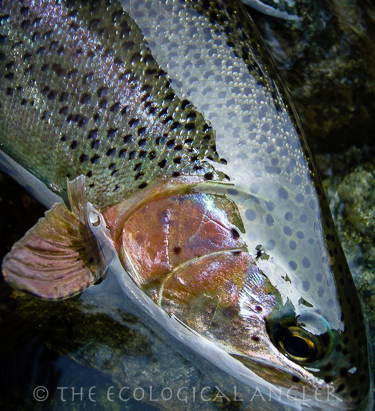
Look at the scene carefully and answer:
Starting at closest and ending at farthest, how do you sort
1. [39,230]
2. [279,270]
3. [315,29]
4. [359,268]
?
[39,230] < [279,270] < [359,268] < [315,29]

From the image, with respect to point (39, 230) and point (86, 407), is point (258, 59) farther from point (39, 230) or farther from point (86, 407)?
point (86, 407)

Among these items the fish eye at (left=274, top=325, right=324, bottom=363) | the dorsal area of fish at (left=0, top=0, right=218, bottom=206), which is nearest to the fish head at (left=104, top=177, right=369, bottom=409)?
the fish eye at (left=274, top=325, right=324, bottom=363)

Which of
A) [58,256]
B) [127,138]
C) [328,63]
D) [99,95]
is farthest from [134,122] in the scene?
[328,63]

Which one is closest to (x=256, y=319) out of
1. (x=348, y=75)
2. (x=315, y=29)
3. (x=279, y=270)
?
(x=279, y=270)

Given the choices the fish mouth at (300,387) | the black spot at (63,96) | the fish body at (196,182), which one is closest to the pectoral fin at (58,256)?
the fish body at (196,182)

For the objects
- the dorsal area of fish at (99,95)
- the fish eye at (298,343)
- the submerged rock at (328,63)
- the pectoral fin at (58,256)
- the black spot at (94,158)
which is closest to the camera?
the pectoral fin at (58,256)

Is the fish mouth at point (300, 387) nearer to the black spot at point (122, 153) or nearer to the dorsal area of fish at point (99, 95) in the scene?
the dorsal area of fish at point (99, 95)

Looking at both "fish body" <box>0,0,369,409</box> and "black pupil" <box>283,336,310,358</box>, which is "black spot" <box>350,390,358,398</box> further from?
"black pupil" <box>283,336,310,358</box>
